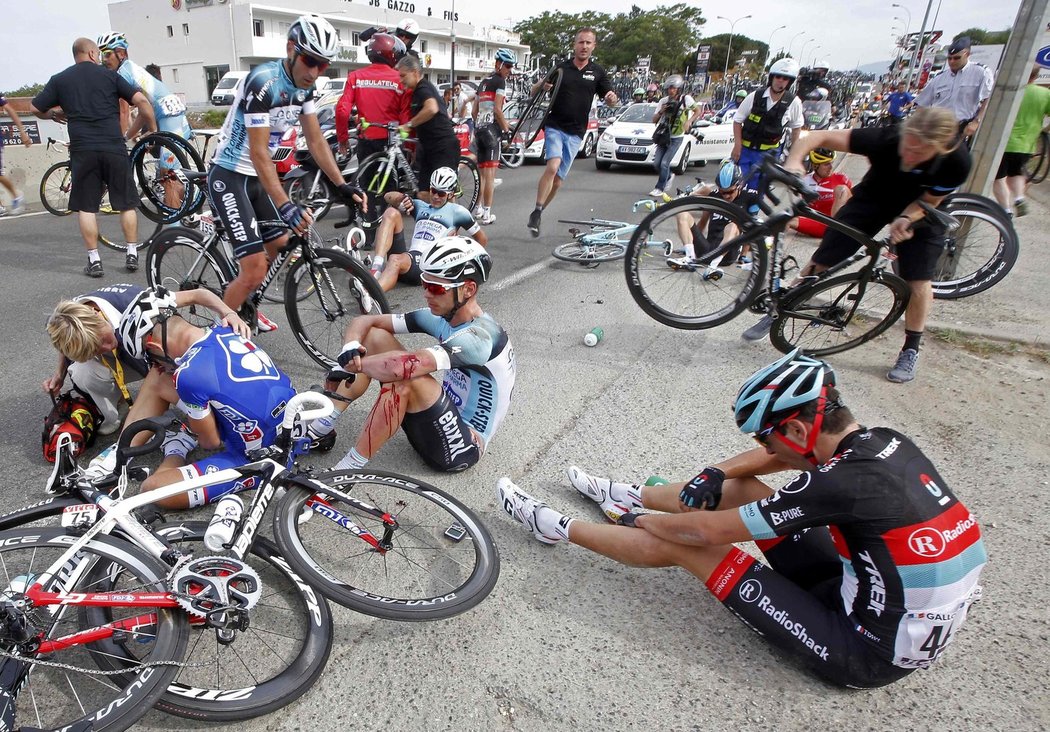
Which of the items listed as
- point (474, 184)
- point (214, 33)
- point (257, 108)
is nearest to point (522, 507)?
point (257, 108)

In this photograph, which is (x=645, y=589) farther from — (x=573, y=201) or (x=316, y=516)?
(x=573, y=201)

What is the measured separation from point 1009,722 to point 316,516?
2.81 meters

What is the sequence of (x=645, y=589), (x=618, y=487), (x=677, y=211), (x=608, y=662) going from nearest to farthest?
(x=608, y=662)
(x=645, y=589)
(x=618, y=487)
(x=677, y=211)

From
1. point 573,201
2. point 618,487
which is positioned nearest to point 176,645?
point 618,487

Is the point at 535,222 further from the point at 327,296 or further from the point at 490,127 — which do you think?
the point at 327,296

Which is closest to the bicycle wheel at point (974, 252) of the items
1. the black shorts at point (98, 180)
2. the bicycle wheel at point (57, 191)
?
the black shorts at point (98, 180)

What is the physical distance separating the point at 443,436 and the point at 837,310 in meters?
3.31

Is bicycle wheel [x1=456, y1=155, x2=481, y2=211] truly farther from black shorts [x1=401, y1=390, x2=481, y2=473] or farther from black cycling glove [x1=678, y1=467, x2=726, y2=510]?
black cycling glove [x1=678, y1=467, x2=726, y2=510]

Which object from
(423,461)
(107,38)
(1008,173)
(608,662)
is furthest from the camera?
(1008,173)

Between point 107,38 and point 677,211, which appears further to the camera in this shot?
point 107,38

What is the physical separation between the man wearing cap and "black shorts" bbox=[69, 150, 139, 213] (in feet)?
32.6

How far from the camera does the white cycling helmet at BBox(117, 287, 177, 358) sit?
2.95 meters

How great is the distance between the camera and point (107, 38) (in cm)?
709

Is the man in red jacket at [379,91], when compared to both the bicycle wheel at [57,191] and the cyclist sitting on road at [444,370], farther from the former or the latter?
the bicycle wheel at [57,191]
